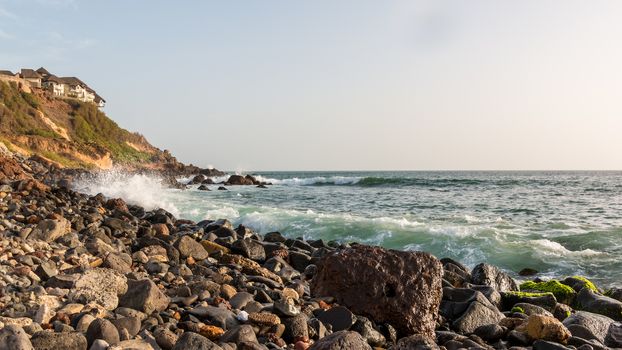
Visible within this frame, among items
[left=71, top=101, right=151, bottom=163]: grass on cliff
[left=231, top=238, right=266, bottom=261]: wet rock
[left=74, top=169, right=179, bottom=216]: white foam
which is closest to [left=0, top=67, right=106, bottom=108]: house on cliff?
[left=71, top=101, right=151, bottom=163]: grass on cliff

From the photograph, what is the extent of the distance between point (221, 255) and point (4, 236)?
2772 millimetres

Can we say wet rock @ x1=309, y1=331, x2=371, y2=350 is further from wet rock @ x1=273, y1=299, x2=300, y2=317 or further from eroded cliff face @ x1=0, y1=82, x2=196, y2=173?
eroded cliff face @ x1=0, y1=82, x2=196, y2=173

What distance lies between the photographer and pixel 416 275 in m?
5.09

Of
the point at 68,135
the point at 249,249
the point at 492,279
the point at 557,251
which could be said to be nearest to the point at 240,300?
the point at 249,249

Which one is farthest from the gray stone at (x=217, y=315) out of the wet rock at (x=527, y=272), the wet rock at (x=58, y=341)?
the wet rock at (x=527, y=272)

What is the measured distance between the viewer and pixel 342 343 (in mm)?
3381

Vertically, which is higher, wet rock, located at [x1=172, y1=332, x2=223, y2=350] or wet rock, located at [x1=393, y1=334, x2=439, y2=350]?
wet rock, located at [x1=172, y1=332, x2=223, y2=350]

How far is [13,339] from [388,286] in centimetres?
336

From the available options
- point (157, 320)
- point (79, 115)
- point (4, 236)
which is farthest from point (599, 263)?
point (79, 115)

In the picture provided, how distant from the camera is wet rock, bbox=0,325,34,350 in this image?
2.90 metres

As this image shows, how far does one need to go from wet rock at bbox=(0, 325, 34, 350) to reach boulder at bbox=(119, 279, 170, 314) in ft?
3.46

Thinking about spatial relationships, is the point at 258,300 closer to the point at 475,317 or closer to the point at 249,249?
the point at 475,317

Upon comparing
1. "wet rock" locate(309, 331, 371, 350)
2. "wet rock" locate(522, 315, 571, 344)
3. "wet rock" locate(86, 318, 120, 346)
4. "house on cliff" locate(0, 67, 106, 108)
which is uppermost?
"house on cliff" locate(0, 67, 106, 108)

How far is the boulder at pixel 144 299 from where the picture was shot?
4059mm
